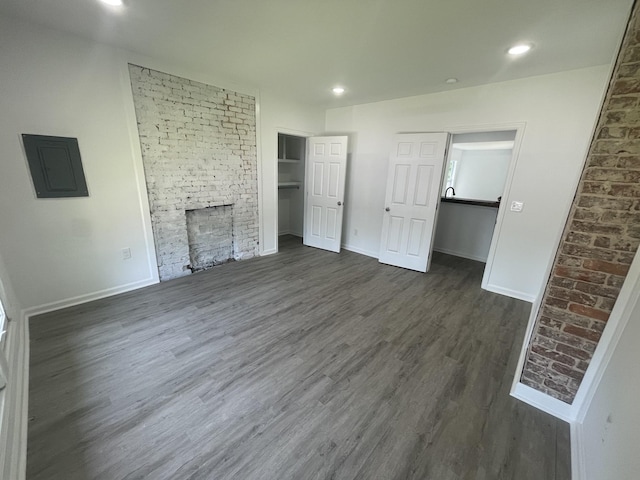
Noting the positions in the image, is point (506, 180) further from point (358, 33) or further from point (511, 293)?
point (358, 33)

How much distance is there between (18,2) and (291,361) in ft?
11.0

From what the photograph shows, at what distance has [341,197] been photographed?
4531 millimetres

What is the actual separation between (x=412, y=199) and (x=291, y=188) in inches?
111

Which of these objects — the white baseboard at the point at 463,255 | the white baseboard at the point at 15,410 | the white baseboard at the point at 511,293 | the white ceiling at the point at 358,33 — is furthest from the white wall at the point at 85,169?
the white baseboard at the point at 463,255

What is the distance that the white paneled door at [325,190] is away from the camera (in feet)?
14.6

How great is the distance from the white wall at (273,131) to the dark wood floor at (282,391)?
1.66m

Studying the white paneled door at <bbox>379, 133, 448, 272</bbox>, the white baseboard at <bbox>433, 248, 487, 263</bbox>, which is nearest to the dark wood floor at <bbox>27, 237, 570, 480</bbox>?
the white paneled door at <bbox>379, 133, 448, 272</bbox>

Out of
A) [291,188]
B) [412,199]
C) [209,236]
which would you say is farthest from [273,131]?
[412,199]

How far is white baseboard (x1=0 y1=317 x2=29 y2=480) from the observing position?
3.84 feet

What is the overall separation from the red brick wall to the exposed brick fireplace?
3665mm

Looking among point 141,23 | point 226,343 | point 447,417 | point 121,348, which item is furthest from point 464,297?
point 141,23

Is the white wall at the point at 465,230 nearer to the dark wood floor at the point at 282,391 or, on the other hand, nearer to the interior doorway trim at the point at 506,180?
the interior doorway trim at the point at 506,180

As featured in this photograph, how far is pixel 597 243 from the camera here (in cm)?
142

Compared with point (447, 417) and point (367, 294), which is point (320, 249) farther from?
point (447, 417)
